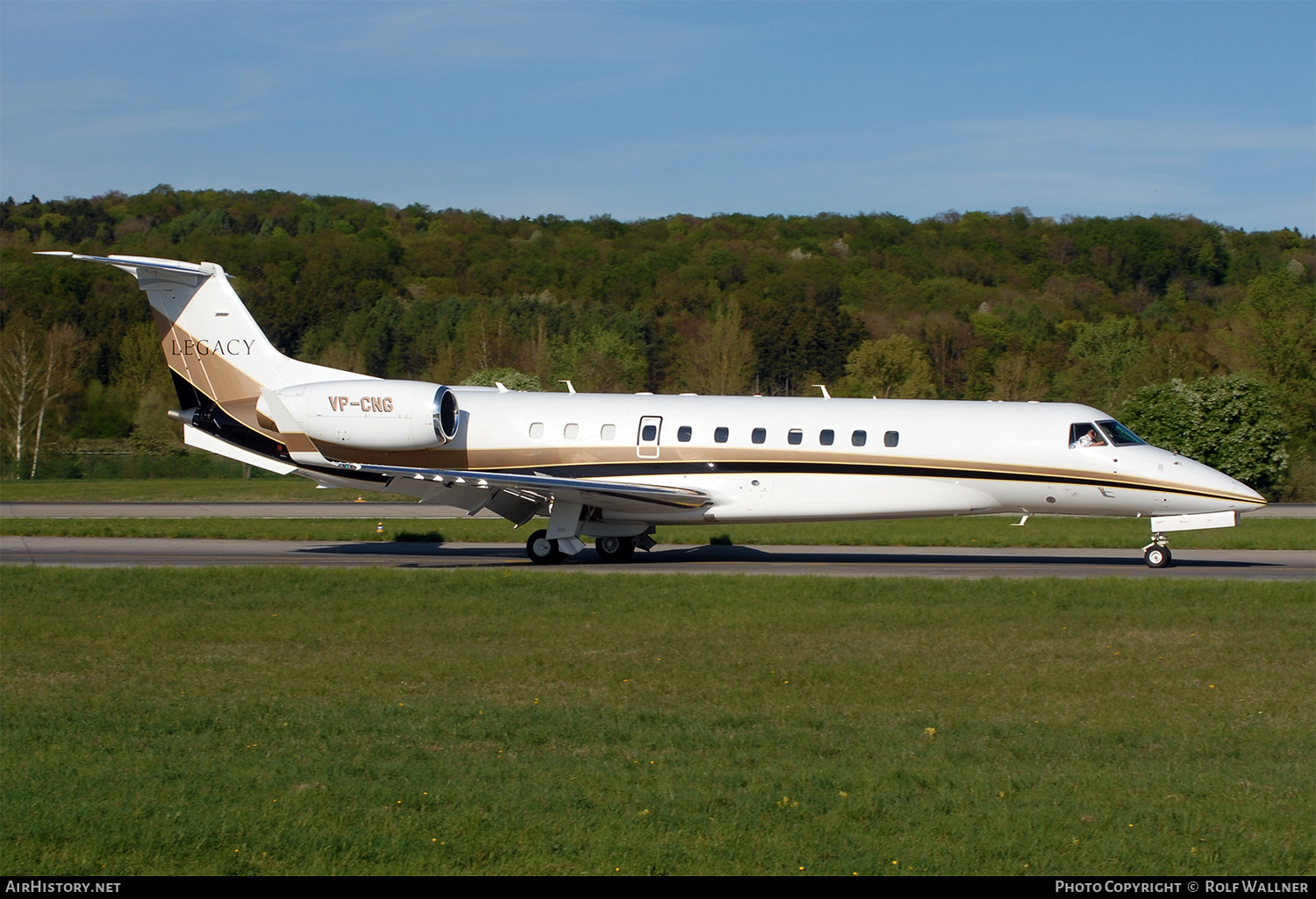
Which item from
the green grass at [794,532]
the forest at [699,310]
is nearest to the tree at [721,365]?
the forest at [699,310]

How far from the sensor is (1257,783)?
8.36 meters

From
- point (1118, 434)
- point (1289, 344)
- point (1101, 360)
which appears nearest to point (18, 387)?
point (1118, 434)

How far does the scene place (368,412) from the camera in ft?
73.4

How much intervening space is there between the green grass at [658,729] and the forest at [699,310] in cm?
3074

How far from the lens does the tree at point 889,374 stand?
5844 centimetres

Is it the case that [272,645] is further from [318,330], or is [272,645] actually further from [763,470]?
[318,330]

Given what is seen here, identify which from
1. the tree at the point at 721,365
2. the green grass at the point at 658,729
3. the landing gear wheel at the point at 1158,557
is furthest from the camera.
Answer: the tree at the point at 721,365

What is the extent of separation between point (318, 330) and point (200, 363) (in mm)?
58859

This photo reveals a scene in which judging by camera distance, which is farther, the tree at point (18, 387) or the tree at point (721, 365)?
the tree at point (721, 365)

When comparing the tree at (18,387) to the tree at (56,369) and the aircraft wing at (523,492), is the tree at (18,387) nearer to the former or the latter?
the tree at (56,369)

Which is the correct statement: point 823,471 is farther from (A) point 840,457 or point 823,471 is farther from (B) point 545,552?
(B) point 545,552

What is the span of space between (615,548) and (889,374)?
135 ft

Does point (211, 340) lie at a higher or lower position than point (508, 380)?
lower

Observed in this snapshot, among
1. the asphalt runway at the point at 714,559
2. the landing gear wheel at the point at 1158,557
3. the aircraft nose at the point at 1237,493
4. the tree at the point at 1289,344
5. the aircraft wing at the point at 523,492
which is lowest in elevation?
the asphalt runway at the point at 714,559
